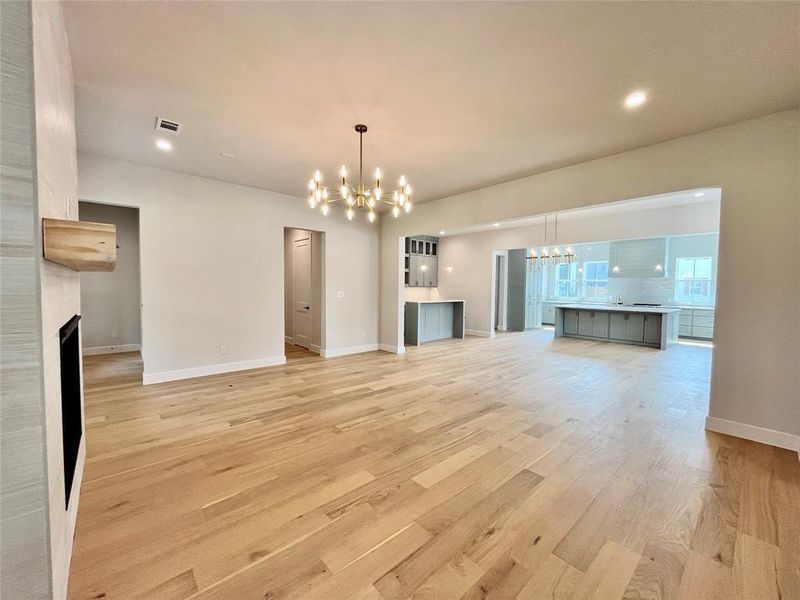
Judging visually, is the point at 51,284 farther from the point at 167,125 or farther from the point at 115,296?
the point at 115,296

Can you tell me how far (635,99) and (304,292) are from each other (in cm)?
594

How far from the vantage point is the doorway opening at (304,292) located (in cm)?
613

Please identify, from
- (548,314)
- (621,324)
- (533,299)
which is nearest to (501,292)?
(533,299)

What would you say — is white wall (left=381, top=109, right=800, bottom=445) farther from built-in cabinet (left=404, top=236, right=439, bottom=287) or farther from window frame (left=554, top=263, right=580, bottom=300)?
window frame (left=554, top=263, right=580, bottom=300)

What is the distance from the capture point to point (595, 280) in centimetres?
1059

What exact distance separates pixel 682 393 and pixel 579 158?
10.6 ft

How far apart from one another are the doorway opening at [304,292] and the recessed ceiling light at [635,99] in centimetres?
468

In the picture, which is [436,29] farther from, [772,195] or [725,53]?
[772,195]

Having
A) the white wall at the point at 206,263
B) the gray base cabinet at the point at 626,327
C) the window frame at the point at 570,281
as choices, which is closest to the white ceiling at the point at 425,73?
the white wall at the point at 206,263

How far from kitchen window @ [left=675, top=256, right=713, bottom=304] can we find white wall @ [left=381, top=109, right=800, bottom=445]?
7221 millimetres

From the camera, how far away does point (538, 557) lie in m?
1.58

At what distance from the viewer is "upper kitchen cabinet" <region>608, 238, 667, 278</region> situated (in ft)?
26.4

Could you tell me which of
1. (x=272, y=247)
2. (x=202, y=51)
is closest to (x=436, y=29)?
(x=202, y=51)

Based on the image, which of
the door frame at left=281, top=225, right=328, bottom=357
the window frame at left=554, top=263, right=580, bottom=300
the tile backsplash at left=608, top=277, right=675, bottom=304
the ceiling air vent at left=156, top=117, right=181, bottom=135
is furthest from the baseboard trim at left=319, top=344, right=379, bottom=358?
the window frame at left=554, top=263, right=580, bottom=300
